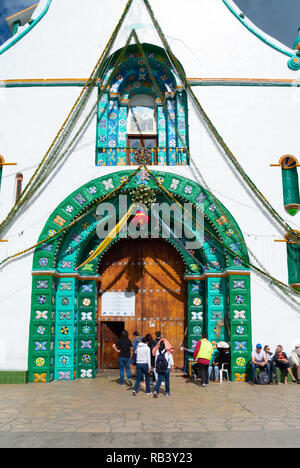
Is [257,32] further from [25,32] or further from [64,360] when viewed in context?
[64,360]

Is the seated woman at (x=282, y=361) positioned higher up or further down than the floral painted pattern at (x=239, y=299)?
further down

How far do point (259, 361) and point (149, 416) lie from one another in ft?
13.7

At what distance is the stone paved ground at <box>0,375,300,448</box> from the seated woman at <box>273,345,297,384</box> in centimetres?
54

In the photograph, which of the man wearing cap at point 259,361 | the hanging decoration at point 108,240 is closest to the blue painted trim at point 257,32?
the hanging decoration at point 108,240

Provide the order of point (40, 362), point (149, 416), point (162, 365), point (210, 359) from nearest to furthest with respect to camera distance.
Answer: point (149, 416) → point (162, 365) → point (210, 359) → point (40, 362)

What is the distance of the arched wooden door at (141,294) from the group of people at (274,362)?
209 cm

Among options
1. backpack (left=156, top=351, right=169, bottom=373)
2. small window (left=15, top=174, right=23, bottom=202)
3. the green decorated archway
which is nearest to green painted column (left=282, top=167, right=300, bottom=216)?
the green decorated archway

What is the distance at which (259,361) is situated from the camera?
32.3 ft

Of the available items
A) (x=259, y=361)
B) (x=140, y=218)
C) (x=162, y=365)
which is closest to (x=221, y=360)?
(x=259, y=361)

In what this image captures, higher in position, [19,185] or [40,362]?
[19,185]

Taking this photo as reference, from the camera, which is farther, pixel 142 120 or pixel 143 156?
pixel 142 120

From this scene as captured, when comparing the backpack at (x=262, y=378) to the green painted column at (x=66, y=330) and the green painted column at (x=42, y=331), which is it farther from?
the green painted column at (x=42, y=331)

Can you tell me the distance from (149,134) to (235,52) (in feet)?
10.9

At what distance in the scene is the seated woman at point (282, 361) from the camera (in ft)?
32.4
